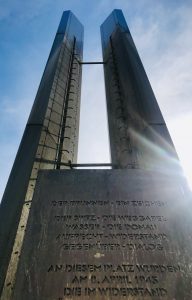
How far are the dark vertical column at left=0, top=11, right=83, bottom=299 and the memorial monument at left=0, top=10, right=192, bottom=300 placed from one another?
0.02m

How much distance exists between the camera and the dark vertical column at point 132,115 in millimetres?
5047

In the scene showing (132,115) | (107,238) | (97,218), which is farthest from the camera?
(132,115)

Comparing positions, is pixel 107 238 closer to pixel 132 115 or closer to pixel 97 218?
pixel 97 218

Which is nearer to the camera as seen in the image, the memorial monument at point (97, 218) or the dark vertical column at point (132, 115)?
the memorial monument at point (97, 218)

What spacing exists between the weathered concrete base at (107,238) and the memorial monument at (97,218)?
0.04 feet

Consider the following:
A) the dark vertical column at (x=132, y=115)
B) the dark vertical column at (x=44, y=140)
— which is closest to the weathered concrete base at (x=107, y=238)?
the dark vertical column at (x=44, y=140)

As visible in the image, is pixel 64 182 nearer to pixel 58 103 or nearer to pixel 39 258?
pixel 39 258

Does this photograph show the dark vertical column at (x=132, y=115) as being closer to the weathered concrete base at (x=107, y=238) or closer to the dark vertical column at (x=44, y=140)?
the weathered concrete base at (x=107, y=238)

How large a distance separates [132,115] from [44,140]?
86.7 inches

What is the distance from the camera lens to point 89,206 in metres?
3.66

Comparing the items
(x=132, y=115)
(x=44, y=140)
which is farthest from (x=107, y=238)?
(x=132, y=115)

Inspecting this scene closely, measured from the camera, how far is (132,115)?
613cm

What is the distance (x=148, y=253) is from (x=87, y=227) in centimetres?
83

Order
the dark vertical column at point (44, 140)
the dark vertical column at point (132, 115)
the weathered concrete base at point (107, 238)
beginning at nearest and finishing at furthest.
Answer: the weathered concrete base at point (107, 238)
the dark vertical column at point (44, 140)
the dark vertical column at point (132, 115)
